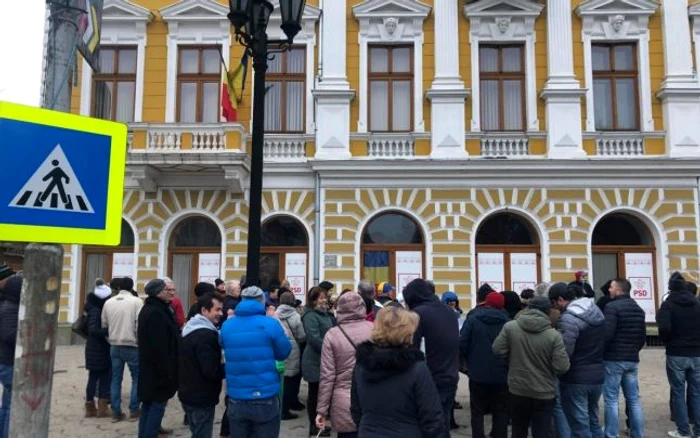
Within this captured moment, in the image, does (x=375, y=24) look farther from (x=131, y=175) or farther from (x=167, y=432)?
(x=167, y=432)

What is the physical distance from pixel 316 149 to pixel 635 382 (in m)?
10.3

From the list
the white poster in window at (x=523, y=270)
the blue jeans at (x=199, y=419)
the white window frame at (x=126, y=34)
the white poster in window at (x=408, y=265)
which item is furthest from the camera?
the white window frame at (x=126, y=34)

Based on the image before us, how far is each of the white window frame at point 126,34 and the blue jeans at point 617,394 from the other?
13413mm

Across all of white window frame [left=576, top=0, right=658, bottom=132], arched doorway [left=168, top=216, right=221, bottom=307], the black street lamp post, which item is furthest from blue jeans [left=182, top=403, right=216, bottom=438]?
white window frame [left=576, top=0, right=658, bottom=132]

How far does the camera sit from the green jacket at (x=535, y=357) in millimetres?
5626

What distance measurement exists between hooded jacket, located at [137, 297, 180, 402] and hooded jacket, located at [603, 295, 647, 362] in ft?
15.8

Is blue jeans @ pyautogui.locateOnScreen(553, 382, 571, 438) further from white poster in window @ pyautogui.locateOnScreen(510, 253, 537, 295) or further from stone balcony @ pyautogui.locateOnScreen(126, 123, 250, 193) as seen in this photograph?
stone balcony @ pyautogui.locateOnScreen(126, 123, 250, 193)

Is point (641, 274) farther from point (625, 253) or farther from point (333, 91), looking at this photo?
point (333, 91)

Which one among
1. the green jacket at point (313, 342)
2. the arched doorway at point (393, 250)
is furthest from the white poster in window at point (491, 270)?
the green jacket at point (313, 342)

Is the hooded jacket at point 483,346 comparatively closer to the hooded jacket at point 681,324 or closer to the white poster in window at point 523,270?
the hooded jacket at point 681,324

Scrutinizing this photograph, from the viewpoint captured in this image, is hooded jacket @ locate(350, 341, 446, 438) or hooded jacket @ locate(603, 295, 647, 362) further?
hooded jacket @ locate(603, 295, 647, 362)

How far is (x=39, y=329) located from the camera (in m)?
2.78

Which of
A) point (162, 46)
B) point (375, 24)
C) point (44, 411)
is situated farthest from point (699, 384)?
point (162, 46)

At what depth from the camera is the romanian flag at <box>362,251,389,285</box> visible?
50.0 feet
